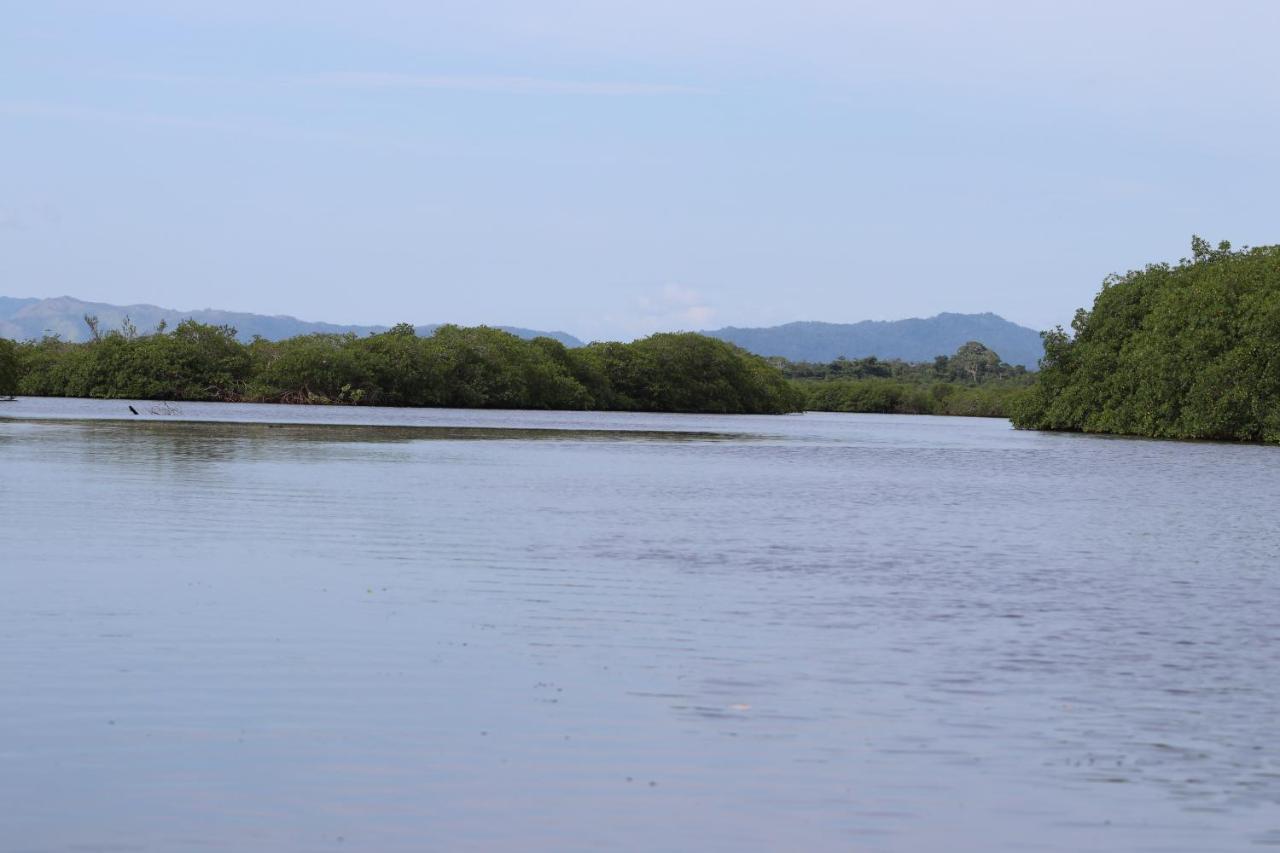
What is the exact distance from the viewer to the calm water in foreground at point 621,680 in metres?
7.02

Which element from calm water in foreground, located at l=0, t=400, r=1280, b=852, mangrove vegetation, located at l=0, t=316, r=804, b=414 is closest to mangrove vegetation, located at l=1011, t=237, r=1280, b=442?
calm water in foreground, located at l=0, t=400, r=1280, b=852

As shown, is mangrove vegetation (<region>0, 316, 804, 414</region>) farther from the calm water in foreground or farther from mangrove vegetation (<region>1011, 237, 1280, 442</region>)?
the calm water in foreground

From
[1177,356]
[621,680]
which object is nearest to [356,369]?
[1177,356]

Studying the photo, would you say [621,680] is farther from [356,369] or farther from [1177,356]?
[356,369]

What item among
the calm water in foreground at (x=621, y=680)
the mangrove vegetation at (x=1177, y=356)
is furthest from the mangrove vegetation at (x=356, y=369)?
the calm water in foreground at (x=621, y=680)

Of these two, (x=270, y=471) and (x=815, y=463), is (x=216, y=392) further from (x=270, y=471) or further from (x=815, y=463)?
(x=270, y=471)

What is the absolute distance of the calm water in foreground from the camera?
7.02 meters

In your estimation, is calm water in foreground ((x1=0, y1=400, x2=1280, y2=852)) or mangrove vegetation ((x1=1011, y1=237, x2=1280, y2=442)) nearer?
calm water in foreground ((x1=0, y1=400, x2=1280, y2=852))

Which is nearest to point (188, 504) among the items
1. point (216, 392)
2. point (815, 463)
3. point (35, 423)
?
point (815, 463)

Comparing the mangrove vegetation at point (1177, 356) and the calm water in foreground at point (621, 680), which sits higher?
the mangrove vegetation at point (1177, 356)

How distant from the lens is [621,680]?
10.2 m

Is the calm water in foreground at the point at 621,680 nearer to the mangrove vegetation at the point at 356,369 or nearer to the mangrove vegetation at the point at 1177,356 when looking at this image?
the mangrove vegetation at the point at 1177,356

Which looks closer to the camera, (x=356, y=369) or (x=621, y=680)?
(x=621, y=680)

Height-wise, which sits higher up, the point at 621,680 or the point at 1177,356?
the point at 1177,356
